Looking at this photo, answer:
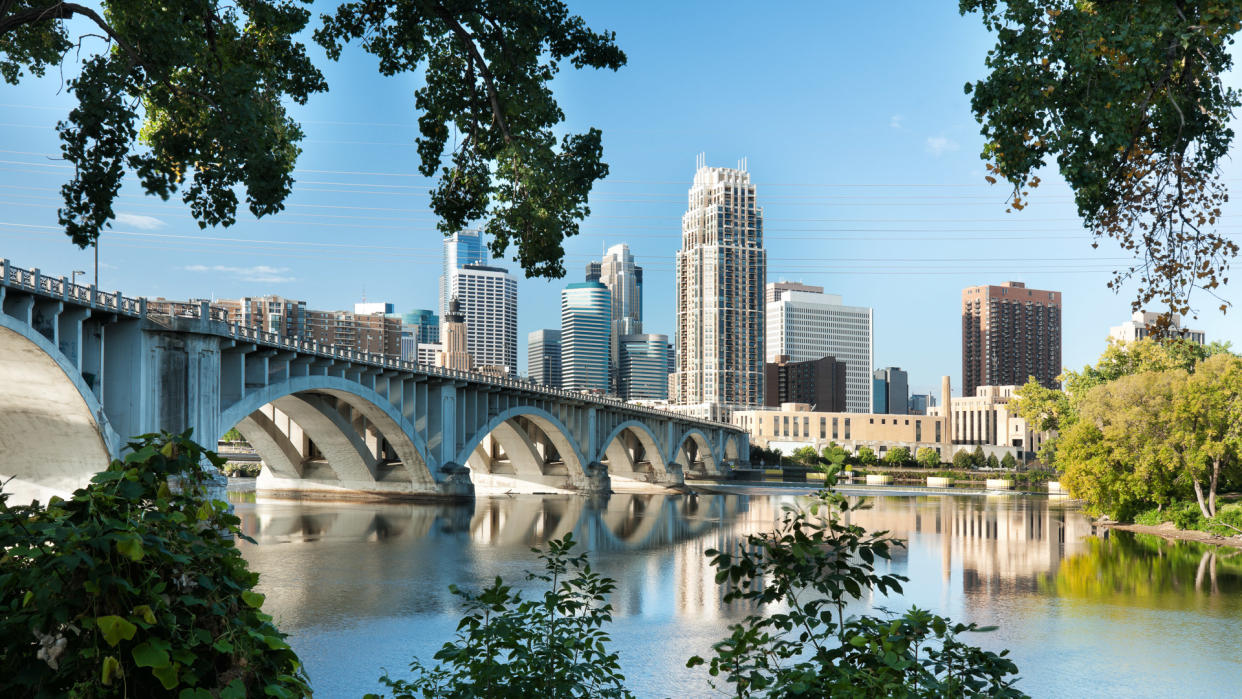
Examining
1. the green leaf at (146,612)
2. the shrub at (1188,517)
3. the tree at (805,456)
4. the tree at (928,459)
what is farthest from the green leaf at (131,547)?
the tree at (928,459)

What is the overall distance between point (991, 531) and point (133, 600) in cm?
6005

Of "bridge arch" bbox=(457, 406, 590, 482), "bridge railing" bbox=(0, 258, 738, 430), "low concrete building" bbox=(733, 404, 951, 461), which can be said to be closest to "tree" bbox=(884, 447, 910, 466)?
"low concrete building" bbox=(733, 404, 951, 461)

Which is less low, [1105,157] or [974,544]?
[1105,157]

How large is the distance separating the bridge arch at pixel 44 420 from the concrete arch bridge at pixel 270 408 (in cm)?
8

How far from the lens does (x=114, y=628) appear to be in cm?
322

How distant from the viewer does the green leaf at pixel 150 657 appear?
3250 mm

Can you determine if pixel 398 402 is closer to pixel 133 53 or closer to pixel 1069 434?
pixel 1069 434

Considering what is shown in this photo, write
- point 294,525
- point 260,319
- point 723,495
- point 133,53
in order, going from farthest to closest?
point 260,319 < point 723,495 < point 294,525 < point 133,53

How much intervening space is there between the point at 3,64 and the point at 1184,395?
55283mm

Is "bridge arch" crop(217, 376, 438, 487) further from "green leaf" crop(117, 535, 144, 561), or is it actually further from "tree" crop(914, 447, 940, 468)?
"tree" crop(914, 447, 940, 468)

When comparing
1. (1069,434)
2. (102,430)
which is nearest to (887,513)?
(1069,434)

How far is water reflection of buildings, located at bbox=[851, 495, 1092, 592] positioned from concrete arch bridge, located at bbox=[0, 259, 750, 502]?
28412 mm

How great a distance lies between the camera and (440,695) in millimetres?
7301

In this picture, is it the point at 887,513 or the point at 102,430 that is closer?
the point at 102,430
